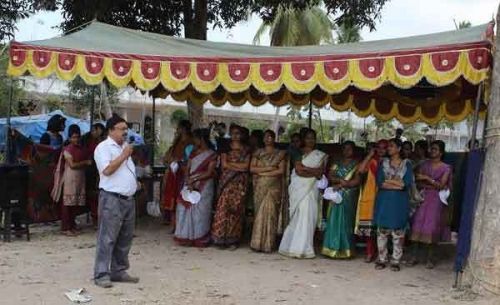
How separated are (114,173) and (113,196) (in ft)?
0.65

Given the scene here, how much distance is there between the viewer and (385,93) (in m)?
9.32

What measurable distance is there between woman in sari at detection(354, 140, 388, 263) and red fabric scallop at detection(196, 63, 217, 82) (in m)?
1.92

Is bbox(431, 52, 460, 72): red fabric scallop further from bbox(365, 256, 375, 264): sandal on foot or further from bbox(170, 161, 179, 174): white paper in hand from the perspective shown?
bbox(170, 161, 179, 174): white paper in hand

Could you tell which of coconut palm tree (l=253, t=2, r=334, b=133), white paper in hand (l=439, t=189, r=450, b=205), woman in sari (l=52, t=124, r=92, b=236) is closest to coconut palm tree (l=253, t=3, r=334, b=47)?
coconut palm tree (l=253, t=2, r=334, b=133)

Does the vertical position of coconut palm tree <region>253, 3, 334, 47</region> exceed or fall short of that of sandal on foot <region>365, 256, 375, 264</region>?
it exceeds it

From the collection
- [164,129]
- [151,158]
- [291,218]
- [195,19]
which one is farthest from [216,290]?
[164,129]

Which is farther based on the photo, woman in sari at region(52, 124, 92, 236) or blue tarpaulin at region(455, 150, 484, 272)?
woman in sari at region(52, 124, 92, 236)

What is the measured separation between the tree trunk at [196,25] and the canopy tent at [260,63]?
414 centimetres

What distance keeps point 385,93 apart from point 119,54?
13.7 feet

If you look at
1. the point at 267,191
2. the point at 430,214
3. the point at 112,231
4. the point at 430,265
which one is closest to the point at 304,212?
the point at 267,191

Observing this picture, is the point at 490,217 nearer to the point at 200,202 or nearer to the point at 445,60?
the point at 445,60

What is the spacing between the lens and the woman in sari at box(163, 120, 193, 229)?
8.66m

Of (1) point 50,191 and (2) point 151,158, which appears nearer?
(1) point 50,191

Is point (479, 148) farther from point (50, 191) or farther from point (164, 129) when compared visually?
point (164, 129)
